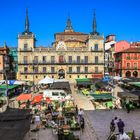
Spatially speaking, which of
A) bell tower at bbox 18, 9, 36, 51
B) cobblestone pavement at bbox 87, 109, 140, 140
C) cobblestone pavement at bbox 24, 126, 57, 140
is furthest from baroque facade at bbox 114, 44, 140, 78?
cobblestone pavement at bbox 24, 126, 57, 140

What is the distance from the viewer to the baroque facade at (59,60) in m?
70.8

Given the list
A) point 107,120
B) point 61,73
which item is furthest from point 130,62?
point 107,120

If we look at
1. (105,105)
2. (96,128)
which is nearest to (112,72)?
(105,105)

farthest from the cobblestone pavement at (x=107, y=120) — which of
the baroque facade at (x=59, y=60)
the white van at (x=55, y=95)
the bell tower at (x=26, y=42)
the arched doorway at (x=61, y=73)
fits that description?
the bell tower at (x=26, y=42)

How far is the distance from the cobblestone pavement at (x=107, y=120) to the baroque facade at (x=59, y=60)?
42.8 metres

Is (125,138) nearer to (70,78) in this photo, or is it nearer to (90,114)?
(90,114)

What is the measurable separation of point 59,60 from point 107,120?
48.0 meters

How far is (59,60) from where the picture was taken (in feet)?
235

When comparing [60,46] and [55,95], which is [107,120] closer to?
[55,95]

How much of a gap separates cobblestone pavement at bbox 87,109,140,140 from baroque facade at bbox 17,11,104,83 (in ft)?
140

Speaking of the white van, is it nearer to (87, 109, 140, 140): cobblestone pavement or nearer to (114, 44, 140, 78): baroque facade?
(87, 109, 140, 140): cobblestone pavement

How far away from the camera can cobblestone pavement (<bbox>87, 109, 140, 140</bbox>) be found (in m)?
20.7

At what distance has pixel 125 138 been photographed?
1550 cm

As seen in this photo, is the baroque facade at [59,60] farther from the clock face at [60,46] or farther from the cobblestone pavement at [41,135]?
the cobblestone pavement at [41,135]
